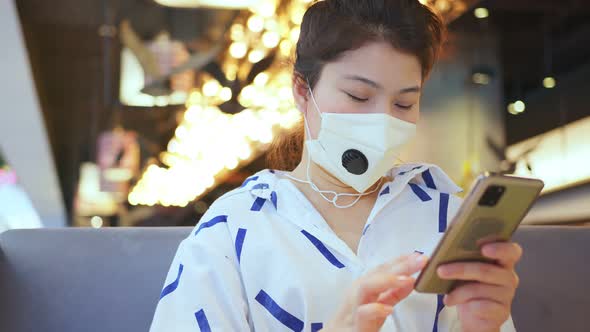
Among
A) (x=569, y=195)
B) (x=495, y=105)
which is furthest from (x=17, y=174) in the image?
(x=569, y=195)

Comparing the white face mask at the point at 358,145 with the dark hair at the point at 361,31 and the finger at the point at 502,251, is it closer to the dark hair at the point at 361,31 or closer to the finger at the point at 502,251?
the dark hair at the point at 361,31

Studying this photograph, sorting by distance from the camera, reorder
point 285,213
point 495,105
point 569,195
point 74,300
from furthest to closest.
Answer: point 495,105, point 569,195, point 74,300, point 285,213

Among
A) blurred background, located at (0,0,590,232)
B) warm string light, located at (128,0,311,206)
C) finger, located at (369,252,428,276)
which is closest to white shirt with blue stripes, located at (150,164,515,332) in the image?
finger, located at (369,252,428,276)

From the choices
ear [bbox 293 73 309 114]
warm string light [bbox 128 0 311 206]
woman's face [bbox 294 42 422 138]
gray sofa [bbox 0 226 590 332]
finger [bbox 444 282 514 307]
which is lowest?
warm string light [bbox 128 0 311 206]

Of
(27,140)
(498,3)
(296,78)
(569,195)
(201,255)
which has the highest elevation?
(296,78)

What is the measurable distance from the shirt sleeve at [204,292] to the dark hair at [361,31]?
1.23ft

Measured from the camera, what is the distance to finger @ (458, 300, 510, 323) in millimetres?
970

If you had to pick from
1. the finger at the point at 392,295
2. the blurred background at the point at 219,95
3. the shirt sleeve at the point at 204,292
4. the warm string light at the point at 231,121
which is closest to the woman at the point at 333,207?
the shirt sleeve at the point at 204,292

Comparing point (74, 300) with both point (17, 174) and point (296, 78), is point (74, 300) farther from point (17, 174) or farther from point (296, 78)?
point (17, 174)

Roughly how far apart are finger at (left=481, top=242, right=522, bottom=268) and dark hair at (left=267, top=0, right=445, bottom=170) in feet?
1.67

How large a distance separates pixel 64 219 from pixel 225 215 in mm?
7253

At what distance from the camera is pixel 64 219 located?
8.12 metres

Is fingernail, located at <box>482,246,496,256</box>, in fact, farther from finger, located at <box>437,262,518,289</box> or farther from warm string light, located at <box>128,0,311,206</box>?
warm string light, located at <box>128,0,311,206</box>

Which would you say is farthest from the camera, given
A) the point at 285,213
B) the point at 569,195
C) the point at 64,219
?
the point at 64,219
